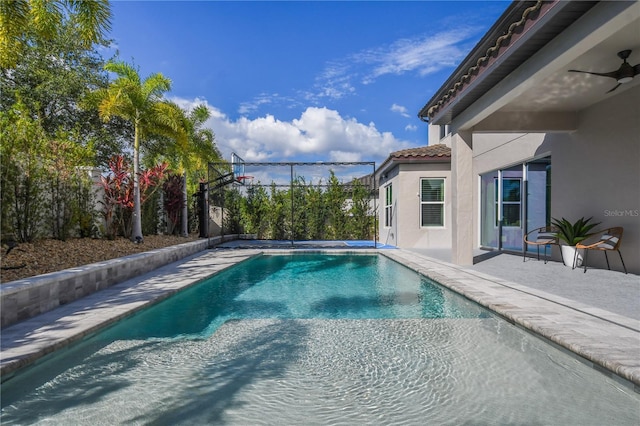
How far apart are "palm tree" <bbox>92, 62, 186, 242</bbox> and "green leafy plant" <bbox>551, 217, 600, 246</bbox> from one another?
35.4ft

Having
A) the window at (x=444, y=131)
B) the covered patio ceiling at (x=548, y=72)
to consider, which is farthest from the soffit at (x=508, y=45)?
the window at (x=444, y=131)

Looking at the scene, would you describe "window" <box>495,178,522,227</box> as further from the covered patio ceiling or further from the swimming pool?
the swimming pool

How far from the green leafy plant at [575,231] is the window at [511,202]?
2467mm

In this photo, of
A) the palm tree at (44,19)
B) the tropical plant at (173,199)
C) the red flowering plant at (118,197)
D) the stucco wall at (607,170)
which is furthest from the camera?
the tropical plant at (173,199)

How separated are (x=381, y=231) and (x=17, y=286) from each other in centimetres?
1376

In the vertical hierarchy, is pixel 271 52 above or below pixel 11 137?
above

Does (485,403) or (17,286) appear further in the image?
(17,286)

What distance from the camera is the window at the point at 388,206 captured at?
14409 mm

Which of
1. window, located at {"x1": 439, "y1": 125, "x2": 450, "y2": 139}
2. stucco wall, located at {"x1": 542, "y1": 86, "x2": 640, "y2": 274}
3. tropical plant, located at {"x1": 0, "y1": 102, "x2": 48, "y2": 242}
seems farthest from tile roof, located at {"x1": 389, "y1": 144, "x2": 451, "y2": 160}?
tropical plant, located at {"x1": 0, "y1": 102, "x2": 48, "y2": 242}

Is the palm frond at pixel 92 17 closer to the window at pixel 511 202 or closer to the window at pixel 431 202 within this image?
the window at pixel 431 202

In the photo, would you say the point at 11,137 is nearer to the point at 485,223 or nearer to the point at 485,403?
the point at 485,403

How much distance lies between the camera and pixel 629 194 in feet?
20.8

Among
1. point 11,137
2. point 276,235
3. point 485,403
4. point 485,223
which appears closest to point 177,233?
point 276,235

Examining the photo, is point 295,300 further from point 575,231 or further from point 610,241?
point 575,231
